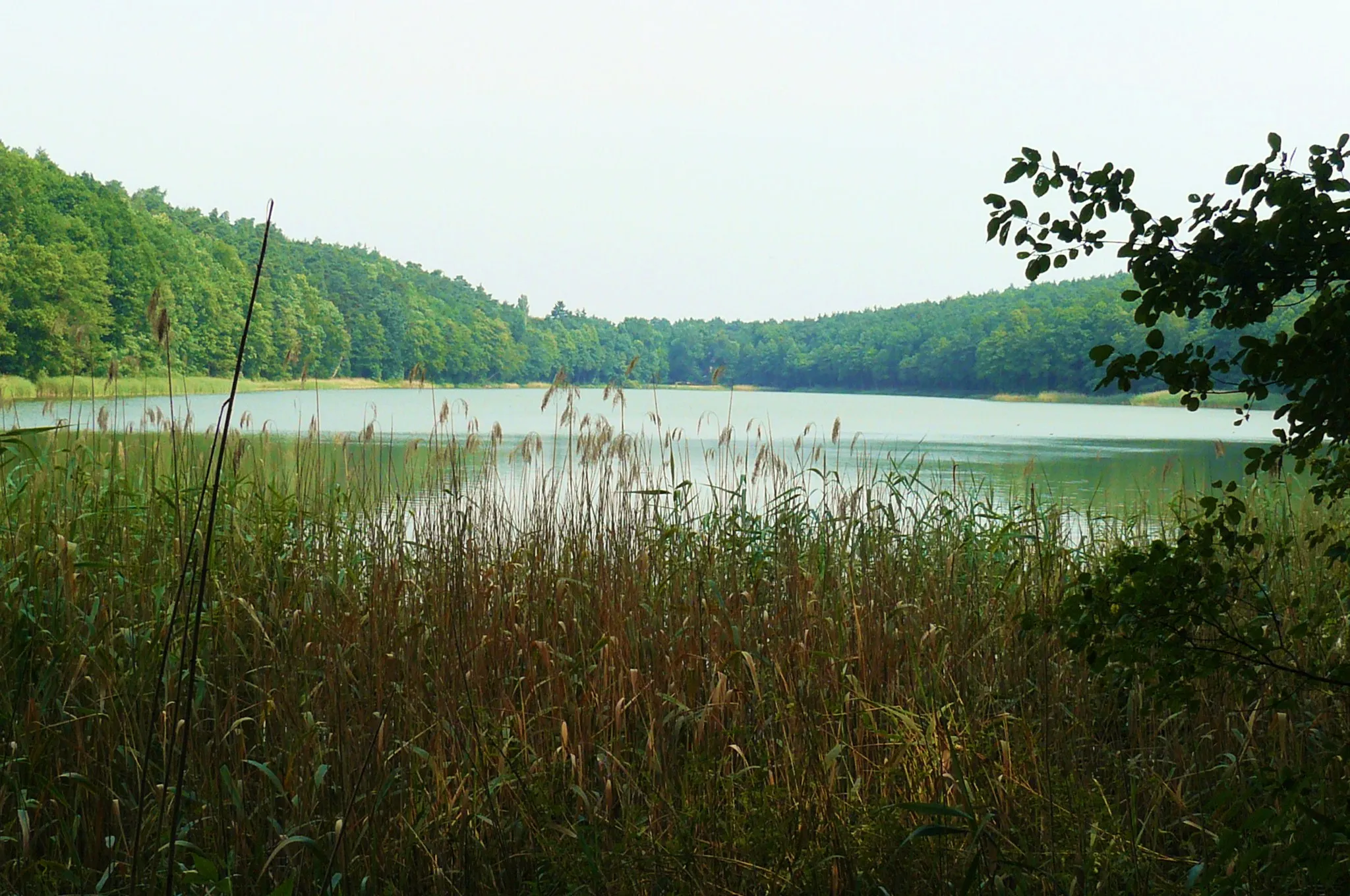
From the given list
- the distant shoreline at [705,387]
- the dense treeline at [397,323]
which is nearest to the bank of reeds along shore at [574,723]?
the distant shoreline at [705,387]

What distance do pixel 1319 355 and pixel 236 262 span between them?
40.4m

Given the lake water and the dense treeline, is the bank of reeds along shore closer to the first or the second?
the lake water

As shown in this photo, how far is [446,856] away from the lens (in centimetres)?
213

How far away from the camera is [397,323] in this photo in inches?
1529

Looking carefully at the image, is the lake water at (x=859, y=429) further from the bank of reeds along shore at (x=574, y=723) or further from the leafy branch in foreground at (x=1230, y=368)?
the leafy branch in foreground at (x=1230, y=368)

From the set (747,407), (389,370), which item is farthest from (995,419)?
(389,370)

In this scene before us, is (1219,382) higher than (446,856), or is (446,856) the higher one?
(1219,382)

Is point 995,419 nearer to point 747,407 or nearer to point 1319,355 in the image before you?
point 747,407

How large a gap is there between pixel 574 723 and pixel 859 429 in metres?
17.7

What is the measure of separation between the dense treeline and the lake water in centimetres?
222

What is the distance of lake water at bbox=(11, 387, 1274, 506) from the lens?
5859mm

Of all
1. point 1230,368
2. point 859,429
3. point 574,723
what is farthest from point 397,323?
point 1230,368

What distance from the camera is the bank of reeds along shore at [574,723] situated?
1948 mm

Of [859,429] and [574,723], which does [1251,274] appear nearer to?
[574,723]
